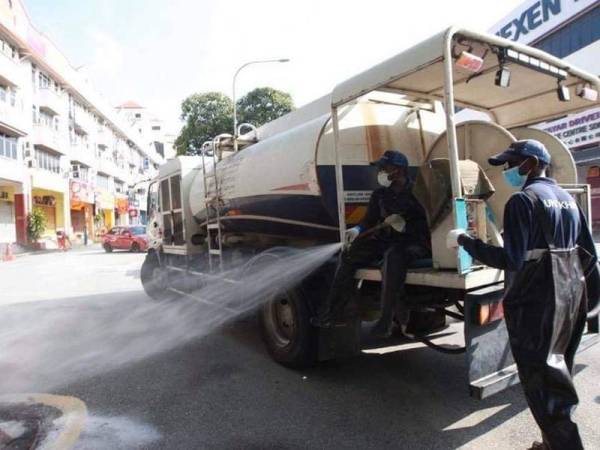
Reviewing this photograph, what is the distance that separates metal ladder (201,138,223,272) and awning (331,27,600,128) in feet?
10.6

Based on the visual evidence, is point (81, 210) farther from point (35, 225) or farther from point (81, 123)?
point (35, 225)

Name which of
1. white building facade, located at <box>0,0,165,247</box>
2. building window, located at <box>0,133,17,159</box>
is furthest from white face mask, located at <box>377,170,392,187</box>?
building window, located at <box>0,133,17,159</box>

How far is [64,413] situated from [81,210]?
136 feet

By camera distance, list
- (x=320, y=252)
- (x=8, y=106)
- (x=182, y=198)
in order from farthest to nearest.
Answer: (x=8, y=106) → (x=182, y=198) → (x=320, y=252)

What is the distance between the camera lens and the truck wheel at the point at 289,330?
4.66 m

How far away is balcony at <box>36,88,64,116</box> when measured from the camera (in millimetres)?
32250

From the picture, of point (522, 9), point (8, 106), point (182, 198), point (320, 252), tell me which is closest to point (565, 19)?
point (522, 9)

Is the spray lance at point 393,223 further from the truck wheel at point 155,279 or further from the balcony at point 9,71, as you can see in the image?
the balcony at point 9,71

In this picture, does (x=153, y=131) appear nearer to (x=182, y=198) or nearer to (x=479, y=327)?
Answer: (x=182, y=198)

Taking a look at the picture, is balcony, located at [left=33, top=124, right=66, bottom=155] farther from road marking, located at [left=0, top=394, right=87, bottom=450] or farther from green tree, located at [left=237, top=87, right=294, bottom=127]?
road marking, located at [left=0, top=394, right=87, bottom=450]

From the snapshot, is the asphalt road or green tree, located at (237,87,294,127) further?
green tree, located at (237,87,294,127)

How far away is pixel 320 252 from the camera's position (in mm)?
4957

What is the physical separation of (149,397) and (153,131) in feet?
297

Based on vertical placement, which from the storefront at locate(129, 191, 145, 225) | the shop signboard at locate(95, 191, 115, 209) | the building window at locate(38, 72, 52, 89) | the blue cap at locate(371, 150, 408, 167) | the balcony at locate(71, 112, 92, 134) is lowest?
the blue cap at locate(371, 150, 408, 167)
